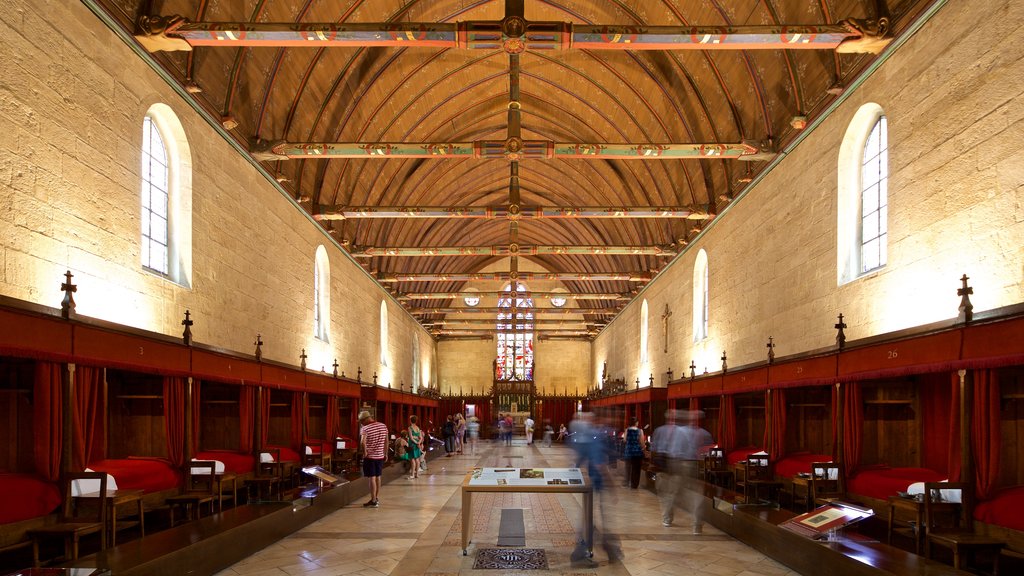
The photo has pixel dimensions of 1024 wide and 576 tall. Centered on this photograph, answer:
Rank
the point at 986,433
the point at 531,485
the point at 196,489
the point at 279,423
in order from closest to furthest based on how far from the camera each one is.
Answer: the point at 986,433 < the point at 531,485 < the point at 196,489 < the point at 279,423

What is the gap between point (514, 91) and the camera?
14.2 metres

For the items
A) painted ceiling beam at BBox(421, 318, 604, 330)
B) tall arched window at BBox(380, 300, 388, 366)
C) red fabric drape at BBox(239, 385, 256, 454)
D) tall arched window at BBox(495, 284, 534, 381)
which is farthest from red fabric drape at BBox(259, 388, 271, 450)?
tall arched window at BBox(495, 284, 534, 381)

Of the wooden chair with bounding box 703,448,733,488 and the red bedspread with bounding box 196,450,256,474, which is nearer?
the red bedspread with bounding box 196,450,256,474

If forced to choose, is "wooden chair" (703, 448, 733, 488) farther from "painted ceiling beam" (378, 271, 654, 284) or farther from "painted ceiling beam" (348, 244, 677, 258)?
"painted ceiling beam" (378, 271, 654, 284)

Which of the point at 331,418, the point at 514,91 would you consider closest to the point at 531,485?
the point at 514,91

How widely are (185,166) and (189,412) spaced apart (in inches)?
144

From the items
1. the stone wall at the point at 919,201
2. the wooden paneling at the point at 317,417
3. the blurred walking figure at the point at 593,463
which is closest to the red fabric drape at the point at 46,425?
the blurred walking figure at the point at 593,463

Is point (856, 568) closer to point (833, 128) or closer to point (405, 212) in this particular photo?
point (833, 128)

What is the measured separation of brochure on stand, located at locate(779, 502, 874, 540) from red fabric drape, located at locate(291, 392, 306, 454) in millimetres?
9353

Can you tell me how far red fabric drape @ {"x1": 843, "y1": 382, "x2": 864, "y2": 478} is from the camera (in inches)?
353

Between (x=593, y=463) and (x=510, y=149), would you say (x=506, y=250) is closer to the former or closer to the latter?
(x=510, y=149)

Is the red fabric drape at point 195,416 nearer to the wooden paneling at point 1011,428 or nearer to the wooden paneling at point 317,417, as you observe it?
the wooden paneling at point 317,417

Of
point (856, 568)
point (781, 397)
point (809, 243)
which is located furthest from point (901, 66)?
point (856, 568)

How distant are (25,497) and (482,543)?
16.0 feet
